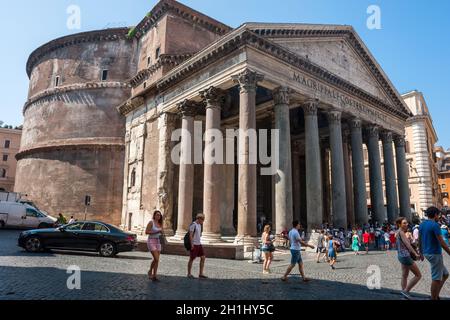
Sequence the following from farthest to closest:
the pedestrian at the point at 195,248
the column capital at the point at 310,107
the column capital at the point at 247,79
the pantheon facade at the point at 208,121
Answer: the column capital at the point at 310,107 < the pantheon facade at the point at 208,121 < the column capital at the point at 247,79 < the pedestrian at the point at 195,248

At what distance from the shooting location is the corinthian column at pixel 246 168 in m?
13.0

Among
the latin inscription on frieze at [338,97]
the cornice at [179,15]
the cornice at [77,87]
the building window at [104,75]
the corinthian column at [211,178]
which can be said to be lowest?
the corinthian column at [211,178]

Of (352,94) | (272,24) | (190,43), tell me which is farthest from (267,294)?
→ (190,43)

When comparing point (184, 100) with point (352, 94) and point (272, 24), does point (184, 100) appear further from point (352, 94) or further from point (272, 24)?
point (352, 94)

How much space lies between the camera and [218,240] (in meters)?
13.9

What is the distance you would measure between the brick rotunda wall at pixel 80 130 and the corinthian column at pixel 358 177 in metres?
17.7

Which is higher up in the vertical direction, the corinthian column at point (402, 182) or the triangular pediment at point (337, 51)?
the triangular pediment at point (337, 51)

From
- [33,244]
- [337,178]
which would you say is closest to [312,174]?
[337,178]

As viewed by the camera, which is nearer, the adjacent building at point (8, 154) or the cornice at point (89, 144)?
the cornice at point (89, 144)

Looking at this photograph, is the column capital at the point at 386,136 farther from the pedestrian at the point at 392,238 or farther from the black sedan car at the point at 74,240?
the black sedan car at the point at 74,240

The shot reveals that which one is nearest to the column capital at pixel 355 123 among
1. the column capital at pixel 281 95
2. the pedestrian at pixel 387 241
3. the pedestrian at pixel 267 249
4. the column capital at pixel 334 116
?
the column capital at pixel 334 116

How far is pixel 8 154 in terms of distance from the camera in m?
51.2

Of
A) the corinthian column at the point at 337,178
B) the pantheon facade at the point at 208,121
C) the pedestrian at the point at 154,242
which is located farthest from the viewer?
the corinthian column at the point at 337,178

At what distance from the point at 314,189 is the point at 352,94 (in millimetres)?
7326
